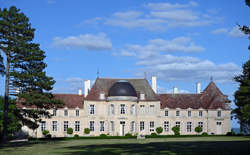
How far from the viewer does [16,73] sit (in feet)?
131

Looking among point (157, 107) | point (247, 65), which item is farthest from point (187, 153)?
point (157, 107)

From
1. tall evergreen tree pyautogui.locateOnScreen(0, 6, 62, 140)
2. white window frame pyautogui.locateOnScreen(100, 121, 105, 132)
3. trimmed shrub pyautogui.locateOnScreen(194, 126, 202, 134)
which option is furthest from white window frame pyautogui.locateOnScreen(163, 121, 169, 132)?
tall evergreen tree pyautogui.locateOnScreen(0, 6, 62, 140)

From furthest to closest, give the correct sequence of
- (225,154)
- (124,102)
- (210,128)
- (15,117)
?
(210,128), (124,102), (15,117), (225,154)

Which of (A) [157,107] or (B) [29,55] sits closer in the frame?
(B) [29,55]

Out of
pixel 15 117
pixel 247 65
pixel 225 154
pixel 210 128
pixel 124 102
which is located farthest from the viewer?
pixel 210 128

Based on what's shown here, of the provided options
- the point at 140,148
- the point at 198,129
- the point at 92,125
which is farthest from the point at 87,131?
the point at 140,148

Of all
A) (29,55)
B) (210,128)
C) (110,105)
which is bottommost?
(210,128)

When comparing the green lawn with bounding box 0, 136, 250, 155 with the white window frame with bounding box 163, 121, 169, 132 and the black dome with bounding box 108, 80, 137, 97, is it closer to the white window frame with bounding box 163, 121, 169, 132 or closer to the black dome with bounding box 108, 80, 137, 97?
the black dome with bounding box 108, 80, 137, 97

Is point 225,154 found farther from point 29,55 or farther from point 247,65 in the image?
point 247,65

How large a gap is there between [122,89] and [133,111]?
4.35m

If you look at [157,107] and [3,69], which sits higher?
[3,69]

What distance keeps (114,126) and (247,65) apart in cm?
A: 2371

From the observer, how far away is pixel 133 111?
6519 centimetres

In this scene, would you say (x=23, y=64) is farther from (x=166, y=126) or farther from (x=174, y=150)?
(x=166, y=126)
